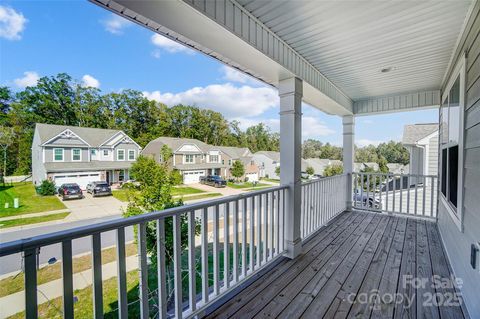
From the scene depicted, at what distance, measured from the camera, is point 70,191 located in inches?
81.5

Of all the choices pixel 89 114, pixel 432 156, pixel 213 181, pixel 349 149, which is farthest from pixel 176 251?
pixel 432 156

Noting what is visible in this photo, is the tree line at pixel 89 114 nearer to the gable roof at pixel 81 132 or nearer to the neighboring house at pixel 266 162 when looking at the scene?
the gable roof at pixel 81 132

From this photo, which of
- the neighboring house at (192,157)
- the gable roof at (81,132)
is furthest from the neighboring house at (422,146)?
the gable roof at (81,132)

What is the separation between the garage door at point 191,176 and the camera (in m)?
3.54

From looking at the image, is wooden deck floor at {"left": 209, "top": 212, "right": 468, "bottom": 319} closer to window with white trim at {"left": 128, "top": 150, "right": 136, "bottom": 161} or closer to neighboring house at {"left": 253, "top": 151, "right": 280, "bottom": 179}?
neighboring house at {"left": 253, "top": 151, "right": 280, "bottom": 179}

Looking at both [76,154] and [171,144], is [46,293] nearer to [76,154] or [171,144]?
[76,154]

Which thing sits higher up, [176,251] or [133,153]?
[133,153]

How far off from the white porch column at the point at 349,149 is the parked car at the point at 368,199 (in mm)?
214

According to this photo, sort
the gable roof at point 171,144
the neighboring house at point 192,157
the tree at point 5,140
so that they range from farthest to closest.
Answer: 1. the neighboring house at point 192,157
2. the gable roof at point 171,144
3. the tree at point 5,140

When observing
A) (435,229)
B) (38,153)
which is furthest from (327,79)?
(38,153)

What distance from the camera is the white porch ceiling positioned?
179 centimetres

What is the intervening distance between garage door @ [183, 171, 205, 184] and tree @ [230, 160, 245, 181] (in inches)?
28.5

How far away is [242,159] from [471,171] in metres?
3.35

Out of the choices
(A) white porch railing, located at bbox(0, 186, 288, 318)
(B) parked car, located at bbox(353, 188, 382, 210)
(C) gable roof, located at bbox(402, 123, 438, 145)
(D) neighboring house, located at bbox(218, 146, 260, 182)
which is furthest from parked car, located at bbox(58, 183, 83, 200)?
(C) gable roof, located at bbox(402, 123, 438, 145)
